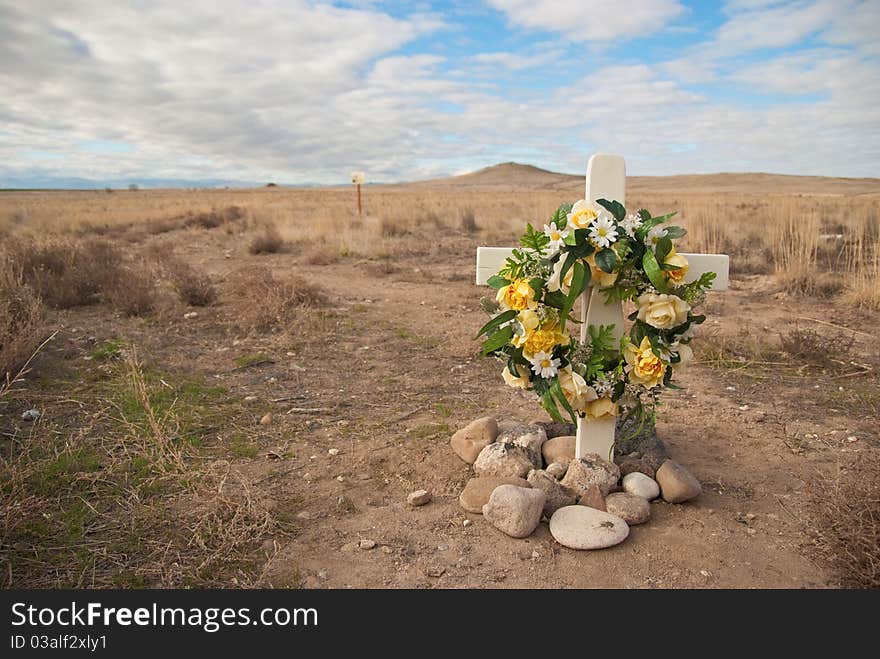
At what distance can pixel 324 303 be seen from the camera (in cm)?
769

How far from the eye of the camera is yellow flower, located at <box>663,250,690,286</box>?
2939mm

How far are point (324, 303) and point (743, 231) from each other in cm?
1061

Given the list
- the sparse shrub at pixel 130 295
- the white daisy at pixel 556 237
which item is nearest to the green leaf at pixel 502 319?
→ the white daisy at pixel 556 237

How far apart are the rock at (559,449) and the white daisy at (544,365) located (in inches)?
26.9

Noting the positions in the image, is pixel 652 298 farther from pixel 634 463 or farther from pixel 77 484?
pixel 77 484

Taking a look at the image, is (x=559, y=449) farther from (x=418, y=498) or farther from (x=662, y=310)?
(x=662, y=310)

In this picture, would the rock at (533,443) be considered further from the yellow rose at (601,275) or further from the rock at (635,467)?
the yellow rose at (601,275)

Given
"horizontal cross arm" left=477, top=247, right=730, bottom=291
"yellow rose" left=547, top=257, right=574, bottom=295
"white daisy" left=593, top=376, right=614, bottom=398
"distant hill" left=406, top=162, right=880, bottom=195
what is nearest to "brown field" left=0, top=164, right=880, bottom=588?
"white daisy" left=593, top=376, right=614, bottom=398

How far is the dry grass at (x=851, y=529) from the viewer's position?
235cm

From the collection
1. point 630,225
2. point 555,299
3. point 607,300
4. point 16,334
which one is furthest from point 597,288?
point 16,334

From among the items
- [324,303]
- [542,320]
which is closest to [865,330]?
[542,320]

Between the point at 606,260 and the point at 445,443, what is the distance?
160 cm

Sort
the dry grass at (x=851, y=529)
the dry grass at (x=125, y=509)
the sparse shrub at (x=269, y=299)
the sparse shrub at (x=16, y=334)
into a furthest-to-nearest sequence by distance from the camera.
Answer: the sparse shrub at (x=269, y=299) < the sparse shrub at (x=16, y=334) < the dry grass at (x=125, y=509) < the dry grass at (x=851, y=529)

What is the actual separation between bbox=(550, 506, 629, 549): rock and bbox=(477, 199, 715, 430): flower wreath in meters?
0.46
